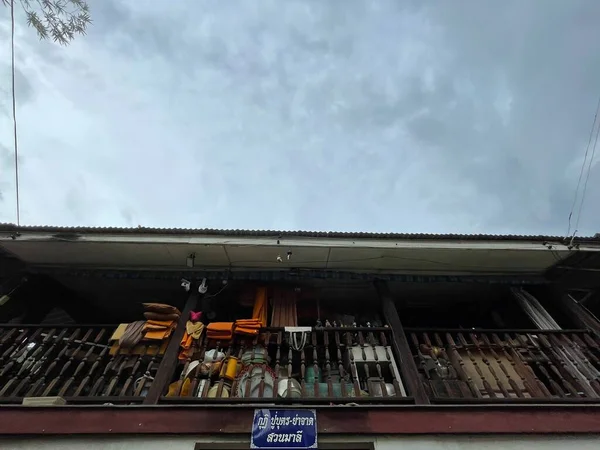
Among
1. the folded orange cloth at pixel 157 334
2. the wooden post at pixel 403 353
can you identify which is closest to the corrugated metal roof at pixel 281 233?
the wooden post at pixel 403 353

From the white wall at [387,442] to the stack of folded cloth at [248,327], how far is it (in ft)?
4.83

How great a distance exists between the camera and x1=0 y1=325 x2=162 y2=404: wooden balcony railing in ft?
15.4

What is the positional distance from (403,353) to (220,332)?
2.42m

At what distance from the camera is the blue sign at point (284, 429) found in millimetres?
3859

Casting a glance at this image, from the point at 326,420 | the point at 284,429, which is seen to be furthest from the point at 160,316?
the point at 326,420

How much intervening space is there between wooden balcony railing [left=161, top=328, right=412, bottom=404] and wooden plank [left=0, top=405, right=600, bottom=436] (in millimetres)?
240

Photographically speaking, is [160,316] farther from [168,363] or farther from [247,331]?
[247,331]

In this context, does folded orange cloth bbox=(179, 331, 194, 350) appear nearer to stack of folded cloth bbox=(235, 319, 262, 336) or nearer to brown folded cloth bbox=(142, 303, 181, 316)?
brown folded cloth bbox=(142, 303, 181, 316)

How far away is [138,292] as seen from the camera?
7.20 m

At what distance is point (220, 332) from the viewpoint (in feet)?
17.0

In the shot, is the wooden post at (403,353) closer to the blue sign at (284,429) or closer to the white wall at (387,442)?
the white wall at (387,442)

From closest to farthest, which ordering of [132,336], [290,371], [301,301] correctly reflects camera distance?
[290,371] < [132,336] < [301,301]

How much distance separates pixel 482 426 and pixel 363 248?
106 inches

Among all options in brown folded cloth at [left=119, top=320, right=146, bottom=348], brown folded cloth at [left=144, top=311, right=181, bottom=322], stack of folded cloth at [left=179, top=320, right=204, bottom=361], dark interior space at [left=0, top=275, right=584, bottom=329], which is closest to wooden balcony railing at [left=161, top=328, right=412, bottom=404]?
stack of folded cloth at [left=179, top=320, right=204, bottom=361]
